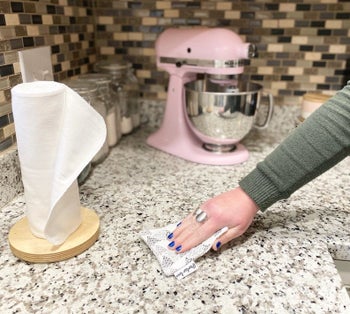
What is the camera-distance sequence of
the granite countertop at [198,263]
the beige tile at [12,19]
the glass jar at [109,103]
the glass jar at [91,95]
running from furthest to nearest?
the glass jar at [109,103] < the glass jar at [91,95] < the beige tile at [12,19] < the granite countertop at [198,263]

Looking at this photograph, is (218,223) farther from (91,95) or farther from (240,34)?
(240,34)

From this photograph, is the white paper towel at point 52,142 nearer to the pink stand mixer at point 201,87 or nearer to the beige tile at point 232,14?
the pink stand mixer at point 201,87

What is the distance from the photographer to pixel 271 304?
506 millimetres

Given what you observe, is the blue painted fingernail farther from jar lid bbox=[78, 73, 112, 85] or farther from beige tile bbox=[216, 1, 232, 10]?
beige tile bbox=[216, 1, 232, 10]

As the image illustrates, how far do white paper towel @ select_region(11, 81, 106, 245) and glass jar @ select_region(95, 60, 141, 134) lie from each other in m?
0.53

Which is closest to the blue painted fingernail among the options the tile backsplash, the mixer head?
the mixer head

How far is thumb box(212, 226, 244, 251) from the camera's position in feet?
1.96

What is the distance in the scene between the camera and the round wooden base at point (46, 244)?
571 mm

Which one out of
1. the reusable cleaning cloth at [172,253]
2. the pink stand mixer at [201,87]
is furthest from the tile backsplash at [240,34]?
the reusable cleaning cloth at [172,253]

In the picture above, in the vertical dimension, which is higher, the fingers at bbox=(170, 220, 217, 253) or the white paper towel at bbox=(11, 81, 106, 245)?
the white paper towel at bbox=(11, 81, 106, 245)

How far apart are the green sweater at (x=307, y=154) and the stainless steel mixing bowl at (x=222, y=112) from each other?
1.01ft

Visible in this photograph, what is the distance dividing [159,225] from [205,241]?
0.38 ft

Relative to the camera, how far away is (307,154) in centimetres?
56

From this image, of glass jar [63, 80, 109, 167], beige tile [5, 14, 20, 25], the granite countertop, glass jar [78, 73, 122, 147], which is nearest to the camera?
the granite countertop
